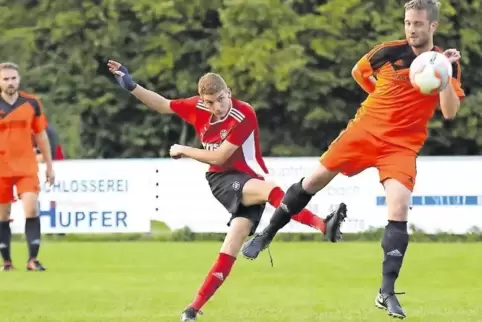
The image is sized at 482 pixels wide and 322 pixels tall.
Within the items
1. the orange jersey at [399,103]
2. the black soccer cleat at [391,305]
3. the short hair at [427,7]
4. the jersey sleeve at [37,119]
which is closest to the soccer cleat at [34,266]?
the jersey sleeve at [37,119]

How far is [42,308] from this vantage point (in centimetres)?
995

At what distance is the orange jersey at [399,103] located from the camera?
28.4ft

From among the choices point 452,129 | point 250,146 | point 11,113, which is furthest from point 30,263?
point 452,129

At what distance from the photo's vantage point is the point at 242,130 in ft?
30.1

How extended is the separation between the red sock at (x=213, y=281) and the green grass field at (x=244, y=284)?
0.60 ft

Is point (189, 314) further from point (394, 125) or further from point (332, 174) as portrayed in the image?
point (394, 125)

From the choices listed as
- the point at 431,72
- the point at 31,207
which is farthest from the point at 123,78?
the point at 31,207

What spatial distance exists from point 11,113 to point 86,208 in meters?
5.06

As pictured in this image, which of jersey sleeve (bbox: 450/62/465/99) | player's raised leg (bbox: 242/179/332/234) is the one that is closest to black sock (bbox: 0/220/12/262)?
player's raised leg (bbox: 242/179/332/234)

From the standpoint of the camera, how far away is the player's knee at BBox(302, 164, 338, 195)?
899 centimetres

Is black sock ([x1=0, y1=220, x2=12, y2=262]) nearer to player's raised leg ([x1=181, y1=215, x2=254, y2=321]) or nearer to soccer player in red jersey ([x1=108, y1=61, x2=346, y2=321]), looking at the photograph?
soccer player in red jersey ([x1=108, y1=61, x2=346, y2=321])

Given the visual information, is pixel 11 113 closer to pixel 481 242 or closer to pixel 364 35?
pixel 481 242

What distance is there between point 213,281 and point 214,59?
15944 millimetres

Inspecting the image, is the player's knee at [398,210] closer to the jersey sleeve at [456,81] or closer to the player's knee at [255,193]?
the jersey sleeve at [456,81]
